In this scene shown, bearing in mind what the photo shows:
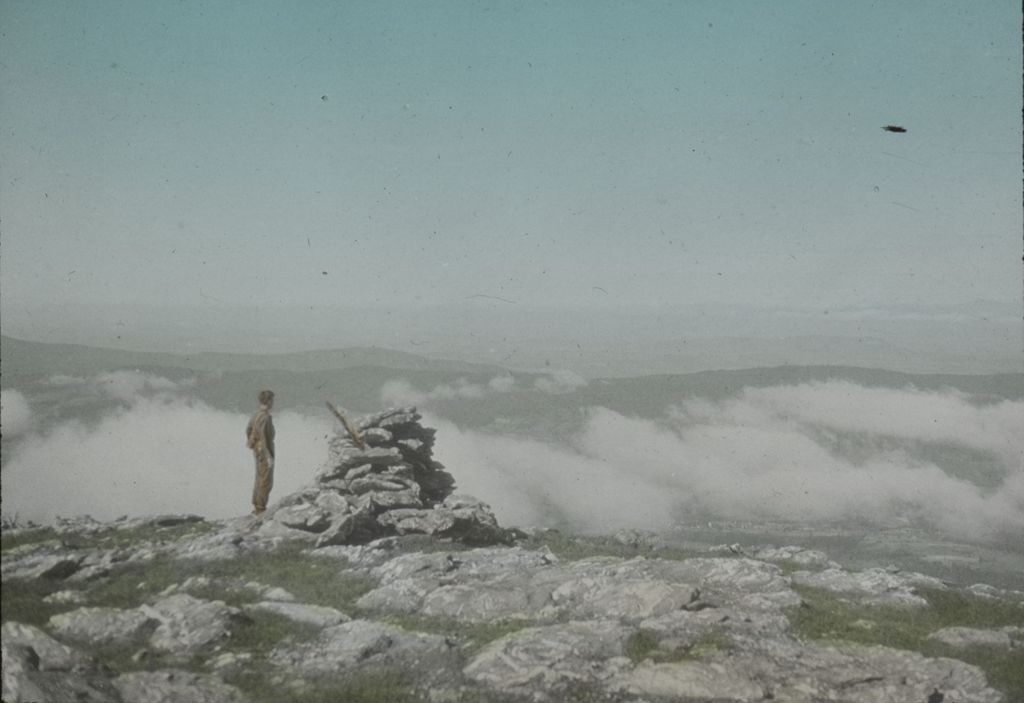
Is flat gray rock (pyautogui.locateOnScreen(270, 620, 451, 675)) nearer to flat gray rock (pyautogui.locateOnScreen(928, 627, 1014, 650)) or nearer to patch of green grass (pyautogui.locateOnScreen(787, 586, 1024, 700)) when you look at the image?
patch of green grass (pyautogui.locateOnScreen(787, 586, 1024, 700))

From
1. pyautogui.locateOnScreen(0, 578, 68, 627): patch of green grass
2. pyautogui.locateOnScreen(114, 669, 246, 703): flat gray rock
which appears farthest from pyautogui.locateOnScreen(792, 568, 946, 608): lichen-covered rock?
pyautogui.locateOnScreen(0, 578, 68, 627): patch of green grass

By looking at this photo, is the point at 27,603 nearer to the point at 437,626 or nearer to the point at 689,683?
the point at 437,626

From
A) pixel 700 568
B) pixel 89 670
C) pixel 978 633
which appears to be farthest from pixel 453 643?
pixel 978 633

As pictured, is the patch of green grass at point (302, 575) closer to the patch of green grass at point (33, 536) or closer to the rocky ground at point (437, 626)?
the rocky ground at point (437, 626)

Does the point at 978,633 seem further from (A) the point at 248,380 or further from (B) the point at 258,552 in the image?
(A) the point at 248,380

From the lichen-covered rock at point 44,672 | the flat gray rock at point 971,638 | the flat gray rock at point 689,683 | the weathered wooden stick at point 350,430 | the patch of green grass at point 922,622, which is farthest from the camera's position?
the weathered wooden stick at point 350,430

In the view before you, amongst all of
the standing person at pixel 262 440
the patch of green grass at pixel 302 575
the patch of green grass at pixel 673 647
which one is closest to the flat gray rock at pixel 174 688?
the patch of green grass at pixel 302 575
